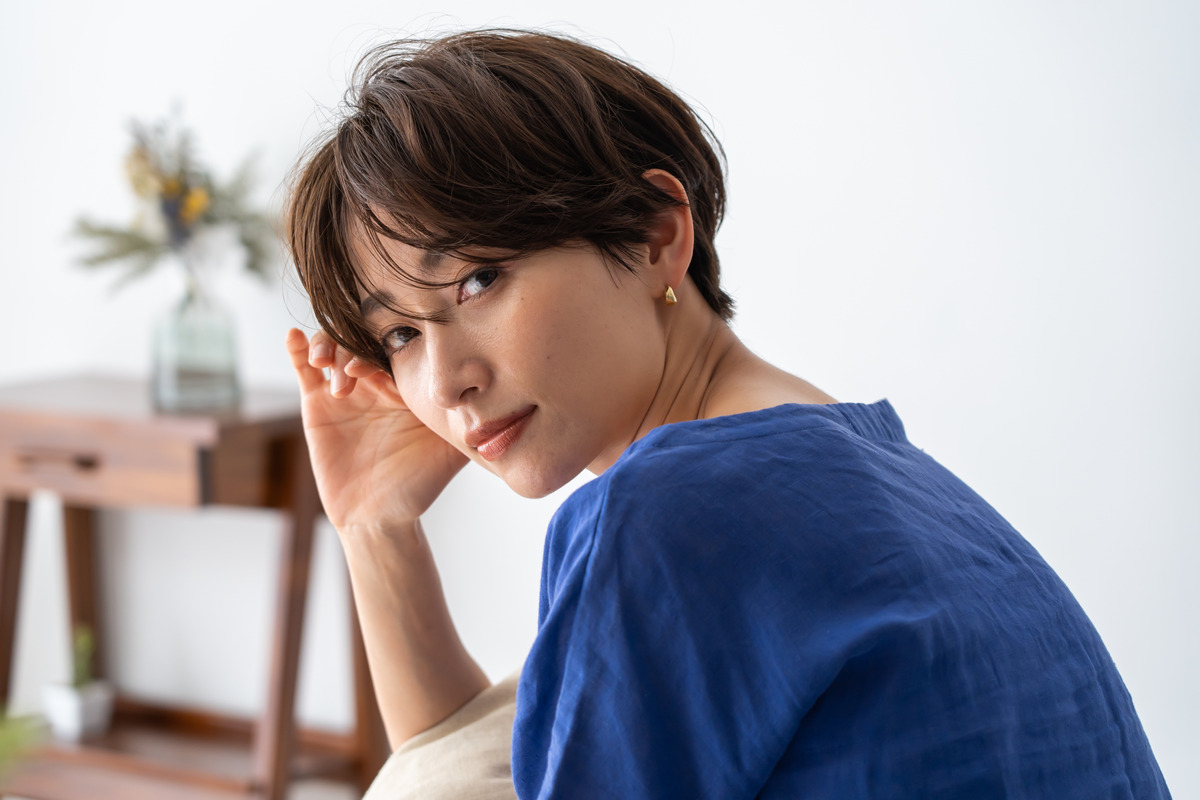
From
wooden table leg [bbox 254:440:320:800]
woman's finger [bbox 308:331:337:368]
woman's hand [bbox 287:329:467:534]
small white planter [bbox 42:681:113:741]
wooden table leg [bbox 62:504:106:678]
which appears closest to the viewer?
woman's finger [bbox 308:331:337:368]

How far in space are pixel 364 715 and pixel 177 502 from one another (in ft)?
2.24

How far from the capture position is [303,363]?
1.20m

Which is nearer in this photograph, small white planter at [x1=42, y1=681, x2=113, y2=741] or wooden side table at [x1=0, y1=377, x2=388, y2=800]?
wooden side table at [x1=0, y1=377, x2=388, y2=800]

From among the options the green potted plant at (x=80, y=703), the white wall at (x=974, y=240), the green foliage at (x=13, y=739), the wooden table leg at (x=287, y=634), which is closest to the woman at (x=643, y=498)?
the green foliage at (x=13, y=739)

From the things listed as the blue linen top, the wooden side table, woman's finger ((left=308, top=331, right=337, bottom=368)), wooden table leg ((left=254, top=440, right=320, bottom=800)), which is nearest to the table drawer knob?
the wooden side table

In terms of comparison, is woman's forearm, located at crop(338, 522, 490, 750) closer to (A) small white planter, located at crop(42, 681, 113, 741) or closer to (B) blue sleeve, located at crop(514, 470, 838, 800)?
(B) blue sleeve, located at crop(514, 470, 838, 800)

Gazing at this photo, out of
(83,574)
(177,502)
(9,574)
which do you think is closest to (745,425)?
(177,502)

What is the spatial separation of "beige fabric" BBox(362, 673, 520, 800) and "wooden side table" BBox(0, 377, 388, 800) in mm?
1156

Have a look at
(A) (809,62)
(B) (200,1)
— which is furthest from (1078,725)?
(B) (200,1)

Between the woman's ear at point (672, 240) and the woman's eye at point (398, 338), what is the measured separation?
0.70ft

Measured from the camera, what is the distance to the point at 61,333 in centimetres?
279

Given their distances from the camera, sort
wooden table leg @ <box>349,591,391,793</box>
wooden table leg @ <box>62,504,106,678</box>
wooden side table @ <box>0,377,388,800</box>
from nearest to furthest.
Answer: wooden side table @ <box>0,377,388,800</box>
wooden table leg @ <box>349,591,391,793</box>
wooden table leg @ <box>62,504,106,678</box>

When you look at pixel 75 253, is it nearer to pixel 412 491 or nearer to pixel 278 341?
pixel 278 341

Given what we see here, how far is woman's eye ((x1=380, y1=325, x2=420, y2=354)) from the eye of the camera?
35.8 inches
